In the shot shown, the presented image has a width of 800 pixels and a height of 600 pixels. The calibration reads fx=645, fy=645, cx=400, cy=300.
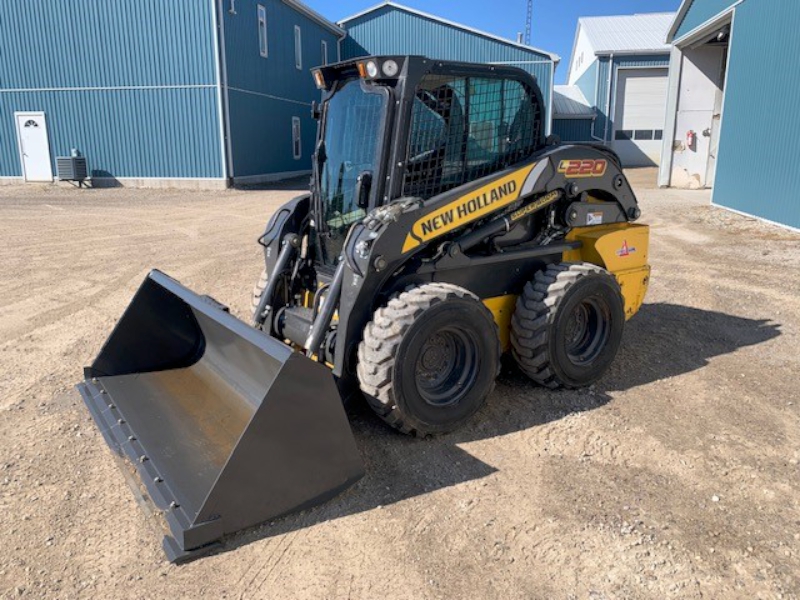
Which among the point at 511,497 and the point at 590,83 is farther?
the point at 590,83

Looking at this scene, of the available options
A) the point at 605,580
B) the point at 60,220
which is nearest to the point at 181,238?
the point at 60,220

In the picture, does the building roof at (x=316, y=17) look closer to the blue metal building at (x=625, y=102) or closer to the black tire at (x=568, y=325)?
the blue metal building at (x=625, y=102)

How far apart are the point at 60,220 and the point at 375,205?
1215 centimetres

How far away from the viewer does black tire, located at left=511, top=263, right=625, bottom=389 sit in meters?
4.53

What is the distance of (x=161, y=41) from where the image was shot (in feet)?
65.9

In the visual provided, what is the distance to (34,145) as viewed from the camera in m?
21.2

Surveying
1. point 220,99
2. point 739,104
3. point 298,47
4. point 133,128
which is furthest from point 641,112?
point 133,128

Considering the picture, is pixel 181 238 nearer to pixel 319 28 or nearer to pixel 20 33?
pixel 20 33

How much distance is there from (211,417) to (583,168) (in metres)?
3.30

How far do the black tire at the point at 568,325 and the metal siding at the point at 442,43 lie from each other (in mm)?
25355

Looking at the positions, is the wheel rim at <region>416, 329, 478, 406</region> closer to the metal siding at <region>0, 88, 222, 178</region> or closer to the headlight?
the headlight

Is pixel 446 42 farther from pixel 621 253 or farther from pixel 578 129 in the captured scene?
pixel 621 253

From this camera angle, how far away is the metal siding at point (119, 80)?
20.0 metres

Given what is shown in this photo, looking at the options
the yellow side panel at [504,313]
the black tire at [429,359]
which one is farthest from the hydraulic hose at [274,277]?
the yellow side panel at [504,313]
